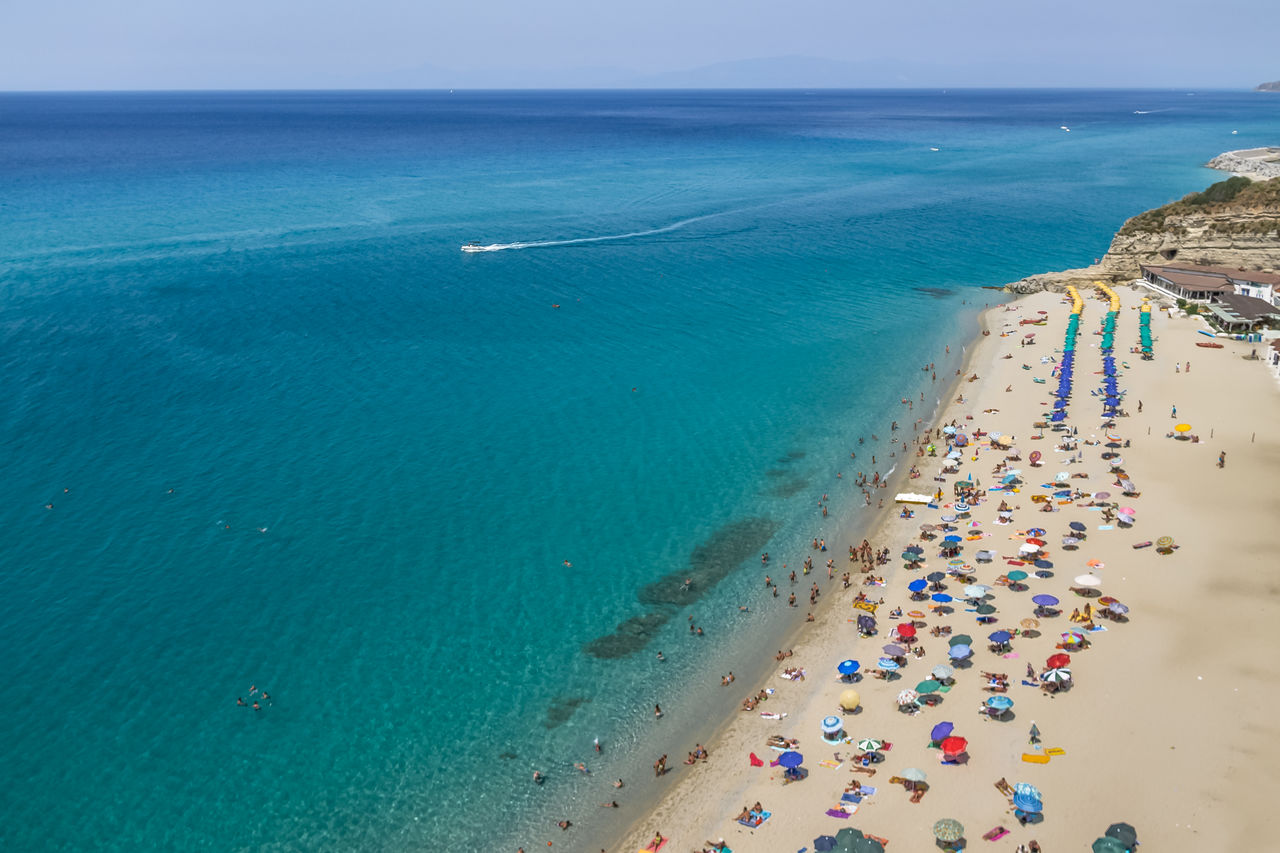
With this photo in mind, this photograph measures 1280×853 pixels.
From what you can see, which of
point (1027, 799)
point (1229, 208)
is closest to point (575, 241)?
point (1229, 208)

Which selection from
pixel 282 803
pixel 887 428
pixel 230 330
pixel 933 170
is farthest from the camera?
pixel 933 170

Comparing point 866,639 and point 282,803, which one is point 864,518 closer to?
point 866,639

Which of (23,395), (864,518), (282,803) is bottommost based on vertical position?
(282,803)

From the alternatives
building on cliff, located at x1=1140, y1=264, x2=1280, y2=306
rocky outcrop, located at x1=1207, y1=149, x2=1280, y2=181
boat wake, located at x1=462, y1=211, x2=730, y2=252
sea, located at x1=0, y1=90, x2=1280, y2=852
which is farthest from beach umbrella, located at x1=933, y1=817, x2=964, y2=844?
rocky outcrop, located at x1=1207, y1=149, x2=1280, y2=181

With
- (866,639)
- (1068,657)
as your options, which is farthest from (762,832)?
(1068,657)

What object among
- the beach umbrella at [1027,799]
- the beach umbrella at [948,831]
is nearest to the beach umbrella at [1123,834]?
the beach umbrella at [1027,799]

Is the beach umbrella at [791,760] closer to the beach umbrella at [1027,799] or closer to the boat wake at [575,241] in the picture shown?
the beach umbrella at [1027,799]

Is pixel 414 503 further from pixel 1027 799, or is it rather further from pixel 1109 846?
pixel 1109 846
